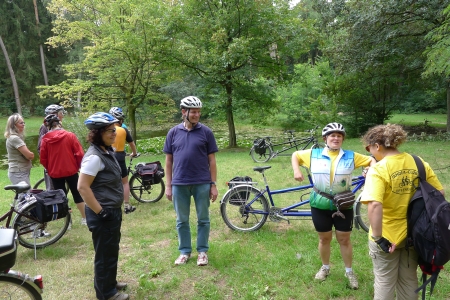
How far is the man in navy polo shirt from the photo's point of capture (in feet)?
11.3

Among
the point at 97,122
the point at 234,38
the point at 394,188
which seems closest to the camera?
the point at 394,188

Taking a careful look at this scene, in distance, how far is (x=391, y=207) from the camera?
216cm

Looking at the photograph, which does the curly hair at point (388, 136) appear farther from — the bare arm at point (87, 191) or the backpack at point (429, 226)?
the bare arm at point (87, 191)

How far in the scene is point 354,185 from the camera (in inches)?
174

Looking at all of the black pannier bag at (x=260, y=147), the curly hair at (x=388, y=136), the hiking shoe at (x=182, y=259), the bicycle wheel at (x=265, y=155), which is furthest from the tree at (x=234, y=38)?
the curly hair at (x=388, y=136)

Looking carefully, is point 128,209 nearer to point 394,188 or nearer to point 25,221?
point 25,221

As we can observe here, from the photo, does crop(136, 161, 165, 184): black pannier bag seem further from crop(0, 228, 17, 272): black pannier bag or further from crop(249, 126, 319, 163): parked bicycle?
crop(249, 126, 319, 163): parked bicycle

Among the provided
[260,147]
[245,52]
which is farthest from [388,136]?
[245,52]

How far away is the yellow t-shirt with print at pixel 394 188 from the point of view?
2.10 m

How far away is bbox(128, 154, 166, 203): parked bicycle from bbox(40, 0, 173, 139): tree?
27.0ft

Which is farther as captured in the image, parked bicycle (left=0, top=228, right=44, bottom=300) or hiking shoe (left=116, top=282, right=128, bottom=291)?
hiking shoe (left=116, top=282, right=128, bottom=291)

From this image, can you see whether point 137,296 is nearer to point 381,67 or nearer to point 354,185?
point 354,185

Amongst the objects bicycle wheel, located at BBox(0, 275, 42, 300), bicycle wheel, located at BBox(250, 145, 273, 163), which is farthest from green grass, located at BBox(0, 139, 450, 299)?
bicycle wheel, located at BBox(250, 145, 273, 163)

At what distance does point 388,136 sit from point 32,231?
4.12 m
